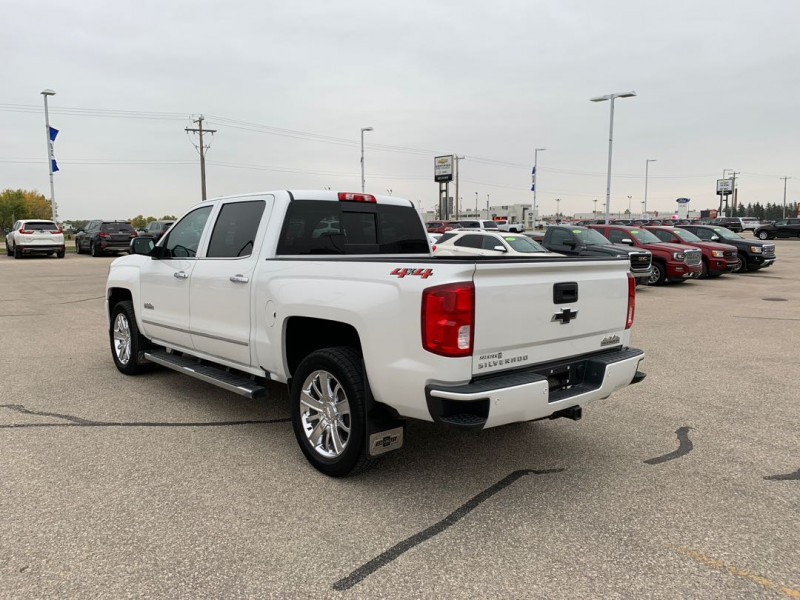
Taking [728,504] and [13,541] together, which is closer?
[13,541]

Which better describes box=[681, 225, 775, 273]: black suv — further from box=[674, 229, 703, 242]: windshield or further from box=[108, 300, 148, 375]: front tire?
box=[108, 300, 148, 375]: front tire

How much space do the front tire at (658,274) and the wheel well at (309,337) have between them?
1436cm

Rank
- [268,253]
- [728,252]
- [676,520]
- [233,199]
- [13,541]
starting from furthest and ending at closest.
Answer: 1. [728,252]
2. [233,199]
3. [268,253]
4. [676,520]
5. [13,541]

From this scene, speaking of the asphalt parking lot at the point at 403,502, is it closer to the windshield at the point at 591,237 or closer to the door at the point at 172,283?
the door at the point at 172,283

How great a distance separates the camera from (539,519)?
3320 mm

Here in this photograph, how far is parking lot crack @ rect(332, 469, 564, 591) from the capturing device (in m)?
2.77

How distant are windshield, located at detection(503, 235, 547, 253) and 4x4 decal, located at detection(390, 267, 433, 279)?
1148cm

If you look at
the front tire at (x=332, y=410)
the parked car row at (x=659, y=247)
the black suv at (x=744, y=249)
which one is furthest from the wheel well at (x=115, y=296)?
the black suv at (x=744, y=249)

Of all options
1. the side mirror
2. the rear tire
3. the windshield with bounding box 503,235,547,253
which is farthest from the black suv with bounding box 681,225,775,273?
the side mirror

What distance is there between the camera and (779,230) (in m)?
44.5

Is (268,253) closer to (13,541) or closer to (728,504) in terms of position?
(13,541)

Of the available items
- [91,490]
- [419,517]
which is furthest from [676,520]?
[91,490]

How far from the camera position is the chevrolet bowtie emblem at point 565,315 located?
143 inches

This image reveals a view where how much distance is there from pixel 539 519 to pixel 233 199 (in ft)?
11.7
